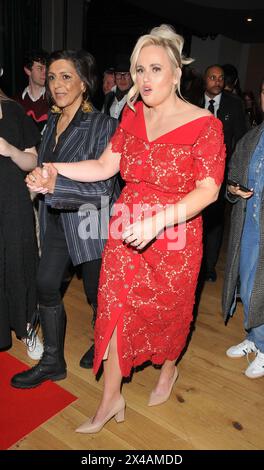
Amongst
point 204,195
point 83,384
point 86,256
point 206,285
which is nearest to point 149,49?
point 204,195

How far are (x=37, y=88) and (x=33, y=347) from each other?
259 cm

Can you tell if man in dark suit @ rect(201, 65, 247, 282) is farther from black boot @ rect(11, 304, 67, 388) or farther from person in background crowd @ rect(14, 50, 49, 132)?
black boot @ rect(11, 304, 67, 388)

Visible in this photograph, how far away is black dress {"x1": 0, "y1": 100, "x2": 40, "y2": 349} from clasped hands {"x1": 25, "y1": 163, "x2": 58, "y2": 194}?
42 cm

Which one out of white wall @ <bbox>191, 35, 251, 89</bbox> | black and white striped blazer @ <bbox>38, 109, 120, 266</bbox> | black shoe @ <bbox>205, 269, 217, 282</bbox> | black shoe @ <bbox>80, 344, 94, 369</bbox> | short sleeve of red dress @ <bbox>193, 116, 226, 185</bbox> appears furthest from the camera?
white wall @ <bbox>191, 35, 251, 89</bbox>

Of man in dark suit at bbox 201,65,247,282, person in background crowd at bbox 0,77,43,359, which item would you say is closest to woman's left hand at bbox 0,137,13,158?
person in background crowd at bbox 0,77,43,359

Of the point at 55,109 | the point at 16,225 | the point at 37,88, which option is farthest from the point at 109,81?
the point at 16,225

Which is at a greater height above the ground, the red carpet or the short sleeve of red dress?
the short sleeve of red dress

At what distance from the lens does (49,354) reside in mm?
2289

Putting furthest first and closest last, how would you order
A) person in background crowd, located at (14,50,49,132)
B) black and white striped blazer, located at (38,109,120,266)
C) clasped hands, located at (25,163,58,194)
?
person in background crowd, located at (14,50,49,132) → black and white striped blazer, located at (38,109,120,266) → clasped hands, located at (25,163,58,194)

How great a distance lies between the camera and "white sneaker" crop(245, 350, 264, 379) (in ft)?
8.09

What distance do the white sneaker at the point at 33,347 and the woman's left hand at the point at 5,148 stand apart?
112 centimetres

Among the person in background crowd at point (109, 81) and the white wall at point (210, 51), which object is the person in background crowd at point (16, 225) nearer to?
the person in background crowd at point (109, 81)

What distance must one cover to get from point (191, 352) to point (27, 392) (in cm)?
108

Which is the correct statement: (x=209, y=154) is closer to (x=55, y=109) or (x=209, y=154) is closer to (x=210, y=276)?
(x=55, y=109)
